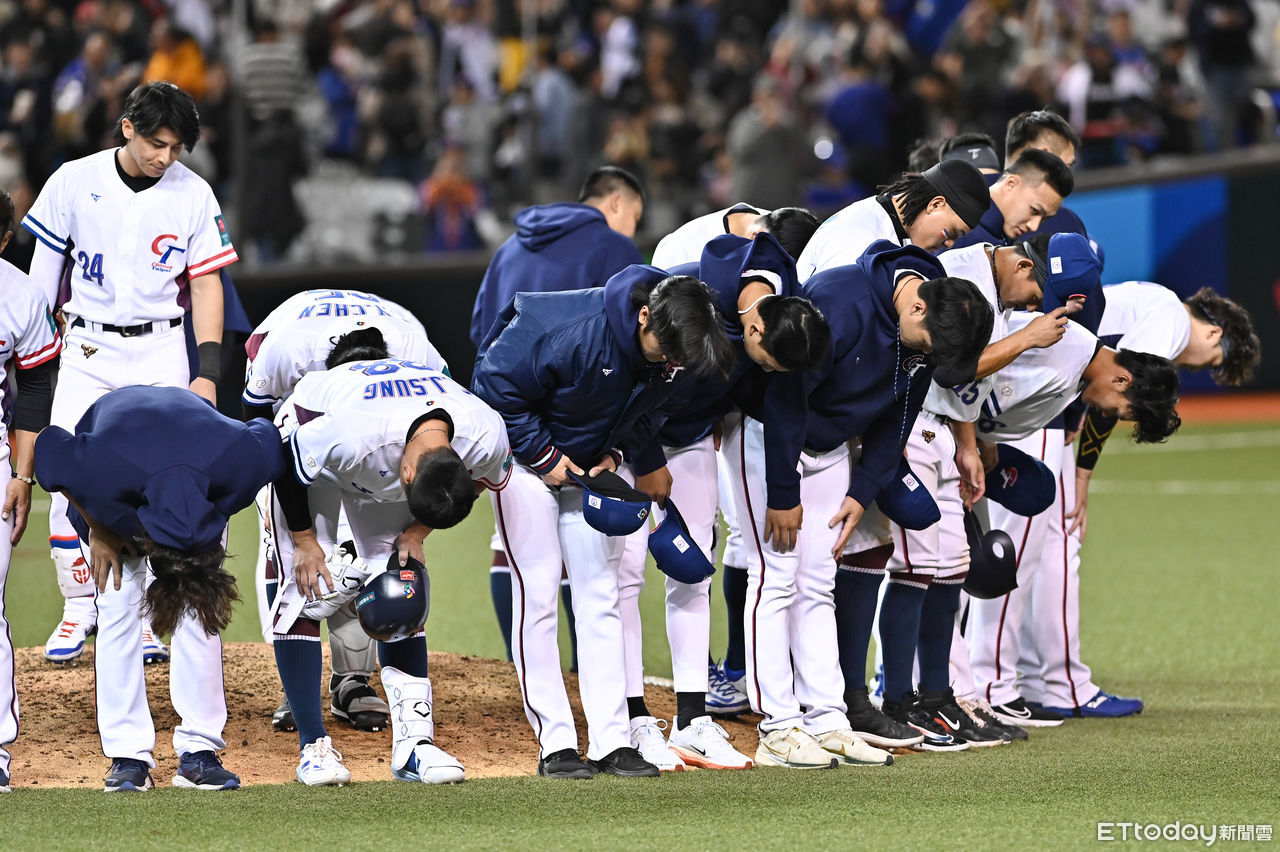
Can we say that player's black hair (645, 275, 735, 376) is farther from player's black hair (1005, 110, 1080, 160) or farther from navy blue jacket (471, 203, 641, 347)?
player's black hair (1005, 110, 1080, 160)

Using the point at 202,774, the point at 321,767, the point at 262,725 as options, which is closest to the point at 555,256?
the point at 262,725

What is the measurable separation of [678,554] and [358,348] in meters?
1.33

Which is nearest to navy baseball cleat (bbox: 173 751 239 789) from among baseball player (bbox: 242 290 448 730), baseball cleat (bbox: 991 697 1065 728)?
baseball player (bbox: 242 290 448 730)

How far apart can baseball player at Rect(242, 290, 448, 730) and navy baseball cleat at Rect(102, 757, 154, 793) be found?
701 mm

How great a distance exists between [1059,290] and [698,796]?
2441mm

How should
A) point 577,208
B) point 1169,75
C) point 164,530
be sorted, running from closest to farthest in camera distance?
point 164,530 < point 577,208 < point 1169,75

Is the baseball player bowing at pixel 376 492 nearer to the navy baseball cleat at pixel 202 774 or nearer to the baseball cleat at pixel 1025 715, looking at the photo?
the navy baseball cleat at pixel 202 774

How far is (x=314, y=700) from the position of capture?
5008mm

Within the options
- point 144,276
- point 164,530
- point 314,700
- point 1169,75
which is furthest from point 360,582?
point 1169,75

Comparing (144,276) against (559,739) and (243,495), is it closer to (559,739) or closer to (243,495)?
(243,495)

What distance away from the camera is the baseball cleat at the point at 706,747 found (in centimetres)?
529

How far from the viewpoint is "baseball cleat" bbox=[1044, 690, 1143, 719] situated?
6371 millimetres

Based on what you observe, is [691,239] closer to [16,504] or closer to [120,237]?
[120,237]

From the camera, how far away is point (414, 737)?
16.5ft
